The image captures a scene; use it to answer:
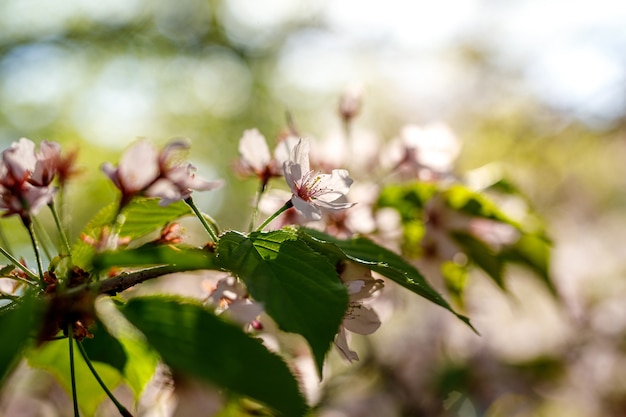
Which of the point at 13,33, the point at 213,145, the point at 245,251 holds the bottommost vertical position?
the point at 213,145

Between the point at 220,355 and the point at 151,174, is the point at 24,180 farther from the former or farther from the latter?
the point at 220,355

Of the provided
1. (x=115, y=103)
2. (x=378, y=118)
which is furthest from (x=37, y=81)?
(x=378, y=118)

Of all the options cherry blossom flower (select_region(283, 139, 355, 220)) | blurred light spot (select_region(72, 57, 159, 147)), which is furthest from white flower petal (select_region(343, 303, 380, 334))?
blurred light spot (select_region(72, 57, 159, 147))

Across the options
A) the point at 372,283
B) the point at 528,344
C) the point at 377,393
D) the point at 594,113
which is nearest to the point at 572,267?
the point at 528,344

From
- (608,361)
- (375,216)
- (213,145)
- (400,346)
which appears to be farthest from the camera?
(213,145)

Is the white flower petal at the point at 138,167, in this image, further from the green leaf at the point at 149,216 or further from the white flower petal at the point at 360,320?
the white flower petal at the point at 360,320

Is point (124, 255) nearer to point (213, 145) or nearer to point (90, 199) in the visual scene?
point (90, 199)

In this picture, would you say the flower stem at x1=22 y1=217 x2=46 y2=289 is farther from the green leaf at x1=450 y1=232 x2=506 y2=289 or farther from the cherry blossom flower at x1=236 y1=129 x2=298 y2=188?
the green leaf at x1=450 y1=232 x2=506 y2=289
